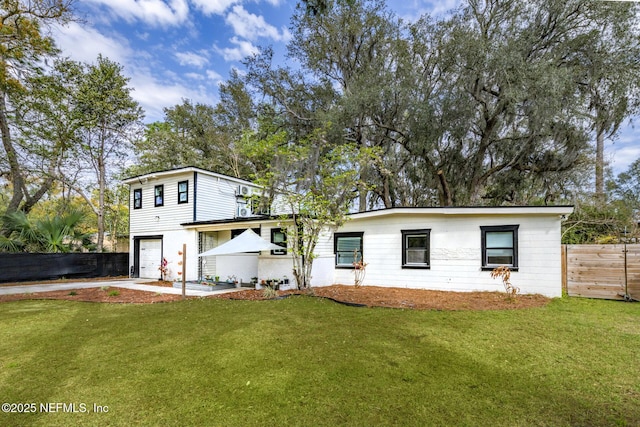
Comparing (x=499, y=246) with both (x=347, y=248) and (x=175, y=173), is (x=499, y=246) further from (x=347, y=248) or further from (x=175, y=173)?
(x=175, y=173)

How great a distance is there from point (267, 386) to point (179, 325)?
338 cm

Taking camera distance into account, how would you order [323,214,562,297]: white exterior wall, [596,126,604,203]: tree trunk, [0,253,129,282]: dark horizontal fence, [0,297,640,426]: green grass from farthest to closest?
[0,253,129,282]: dark horizontal fence
[596,126,604,203]: tree trunk
[323,214,562,297]: white exterior wall
[0,297,640,426]: green grass

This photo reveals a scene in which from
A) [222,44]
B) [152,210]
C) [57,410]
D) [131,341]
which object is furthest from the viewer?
[152,210]

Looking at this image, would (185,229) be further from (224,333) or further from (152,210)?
(224,333)

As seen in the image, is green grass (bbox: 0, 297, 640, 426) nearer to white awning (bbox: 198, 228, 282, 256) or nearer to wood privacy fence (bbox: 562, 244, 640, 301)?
wood privacy fence (bbox: 562, 244, 640, 301)

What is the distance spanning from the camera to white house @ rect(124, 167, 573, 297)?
28.8 ft

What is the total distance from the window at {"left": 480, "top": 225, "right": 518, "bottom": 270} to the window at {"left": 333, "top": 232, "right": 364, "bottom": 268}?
3902 mm

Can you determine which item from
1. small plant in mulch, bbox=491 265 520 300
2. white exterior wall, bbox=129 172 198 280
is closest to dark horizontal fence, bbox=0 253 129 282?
white exterior wall, bbox=129 172 198 280

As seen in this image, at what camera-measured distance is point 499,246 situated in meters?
9.16

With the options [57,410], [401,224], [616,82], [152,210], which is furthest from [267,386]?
[616,82]

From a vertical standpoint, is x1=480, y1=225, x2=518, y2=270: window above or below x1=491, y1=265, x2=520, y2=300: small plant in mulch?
above

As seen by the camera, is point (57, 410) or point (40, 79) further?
point (40, 79)

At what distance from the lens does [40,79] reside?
15945 mm

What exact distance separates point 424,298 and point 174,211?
11542mm
